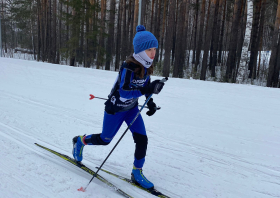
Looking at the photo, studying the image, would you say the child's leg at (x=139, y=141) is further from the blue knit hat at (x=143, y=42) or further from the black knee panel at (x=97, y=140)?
the blue knit hat at (x=143, y=42)

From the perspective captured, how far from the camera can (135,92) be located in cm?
241

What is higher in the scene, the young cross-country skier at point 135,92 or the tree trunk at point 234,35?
the tree trunk at point 234,35

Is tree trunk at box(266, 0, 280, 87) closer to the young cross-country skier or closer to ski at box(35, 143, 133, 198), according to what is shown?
the young cross-country skier

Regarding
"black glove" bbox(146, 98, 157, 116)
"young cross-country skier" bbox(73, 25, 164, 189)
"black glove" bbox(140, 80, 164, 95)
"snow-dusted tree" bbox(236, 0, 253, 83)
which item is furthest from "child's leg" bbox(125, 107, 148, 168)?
"snow-dusted tree" bbox(236, 0, 253, 83)

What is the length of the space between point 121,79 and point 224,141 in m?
2.64

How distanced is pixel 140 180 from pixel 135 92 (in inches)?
43.4

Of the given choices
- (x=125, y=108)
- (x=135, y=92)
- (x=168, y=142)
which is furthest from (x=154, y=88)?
(x=168, y=142)

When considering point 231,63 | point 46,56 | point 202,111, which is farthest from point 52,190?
point 46,56

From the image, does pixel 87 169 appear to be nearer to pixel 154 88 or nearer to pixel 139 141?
pixel 139 141

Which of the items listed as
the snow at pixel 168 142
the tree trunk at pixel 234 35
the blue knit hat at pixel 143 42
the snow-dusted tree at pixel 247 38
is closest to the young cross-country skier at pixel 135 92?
the blue knit hat at pixel 143 42

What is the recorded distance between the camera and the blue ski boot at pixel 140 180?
8.71ft

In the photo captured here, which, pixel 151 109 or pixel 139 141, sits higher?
pixel 151 109

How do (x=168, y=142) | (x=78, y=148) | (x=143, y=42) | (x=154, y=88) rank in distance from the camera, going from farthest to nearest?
1. (x=168, y=142)
2. (x=78, y=148)
3. (x=143, y=42)
4. (x=154, y=88)

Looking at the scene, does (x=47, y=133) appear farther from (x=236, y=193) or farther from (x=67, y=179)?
(x=236, y=193)
